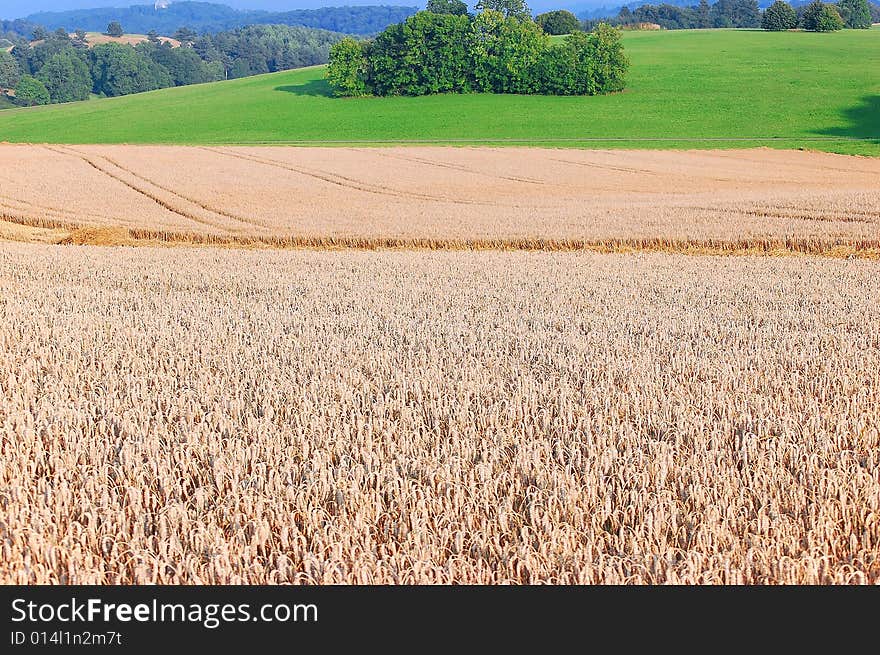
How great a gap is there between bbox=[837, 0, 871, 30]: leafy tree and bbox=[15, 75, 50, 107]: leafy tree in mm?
120476

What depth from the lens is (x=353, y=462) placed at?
5.21 meters

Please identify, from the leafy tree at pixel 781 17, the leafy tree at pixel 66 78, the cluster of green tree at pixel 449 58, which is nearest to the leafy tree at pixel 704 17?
the leafy tree at pixel 781 17

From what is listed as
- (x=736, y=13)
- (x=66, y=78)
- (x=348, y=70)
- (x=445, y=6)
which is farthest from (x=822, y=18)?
(x=66, y=78)

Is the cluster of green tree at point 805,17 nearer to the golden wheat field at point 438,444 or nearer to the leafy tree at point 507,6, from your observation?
the leafy tree at point 507,6

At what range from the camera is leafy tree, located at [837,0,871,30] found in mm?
131250

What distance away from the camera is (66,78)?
396 ft

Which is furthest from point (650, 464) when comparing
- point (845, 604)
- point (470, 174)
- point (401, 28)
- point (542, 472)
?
point (401, 28)

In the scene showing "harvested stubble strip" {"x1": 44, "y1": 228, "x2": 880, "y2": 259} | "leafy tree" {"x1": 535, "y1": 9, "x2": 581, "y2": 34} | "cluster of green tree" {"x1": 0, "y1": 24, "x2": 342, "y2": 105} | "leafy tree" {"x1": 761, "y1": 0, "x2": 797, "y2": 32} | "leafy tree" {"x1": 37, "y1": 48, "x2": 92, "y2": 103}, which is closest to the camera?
"harvested stubble strip" {"x1": 44, "y1": 228, "x2": 880, "y2": 259}

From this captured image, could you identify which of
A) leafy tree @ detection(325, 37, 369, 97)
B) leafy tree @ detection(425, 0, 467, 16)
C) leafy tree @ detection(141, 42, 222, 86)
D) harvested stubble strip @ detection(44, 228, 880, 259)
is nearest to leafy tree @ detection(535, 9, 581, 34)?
leafy tree @ detection(425, 0, 467, 16)

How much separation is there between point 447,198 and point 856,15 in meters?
127

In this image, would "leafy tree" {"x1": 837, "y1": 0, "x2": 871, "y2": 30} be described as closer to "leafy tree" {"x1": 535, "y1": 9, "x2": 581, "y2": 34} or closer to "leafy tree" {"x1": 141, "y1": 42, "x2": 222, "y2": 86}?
"leafy tree" {"x1": 535, "y1": 9, "x2": 581, "y2": 34}

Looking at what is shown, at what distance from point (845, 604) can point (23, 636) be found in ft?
11.3

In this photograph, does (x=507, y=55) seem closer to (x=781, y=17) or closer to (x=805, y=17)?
(x=781, y=17)

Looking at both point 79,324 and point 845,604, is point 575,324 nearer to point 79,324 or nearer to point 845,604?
point 79,324
